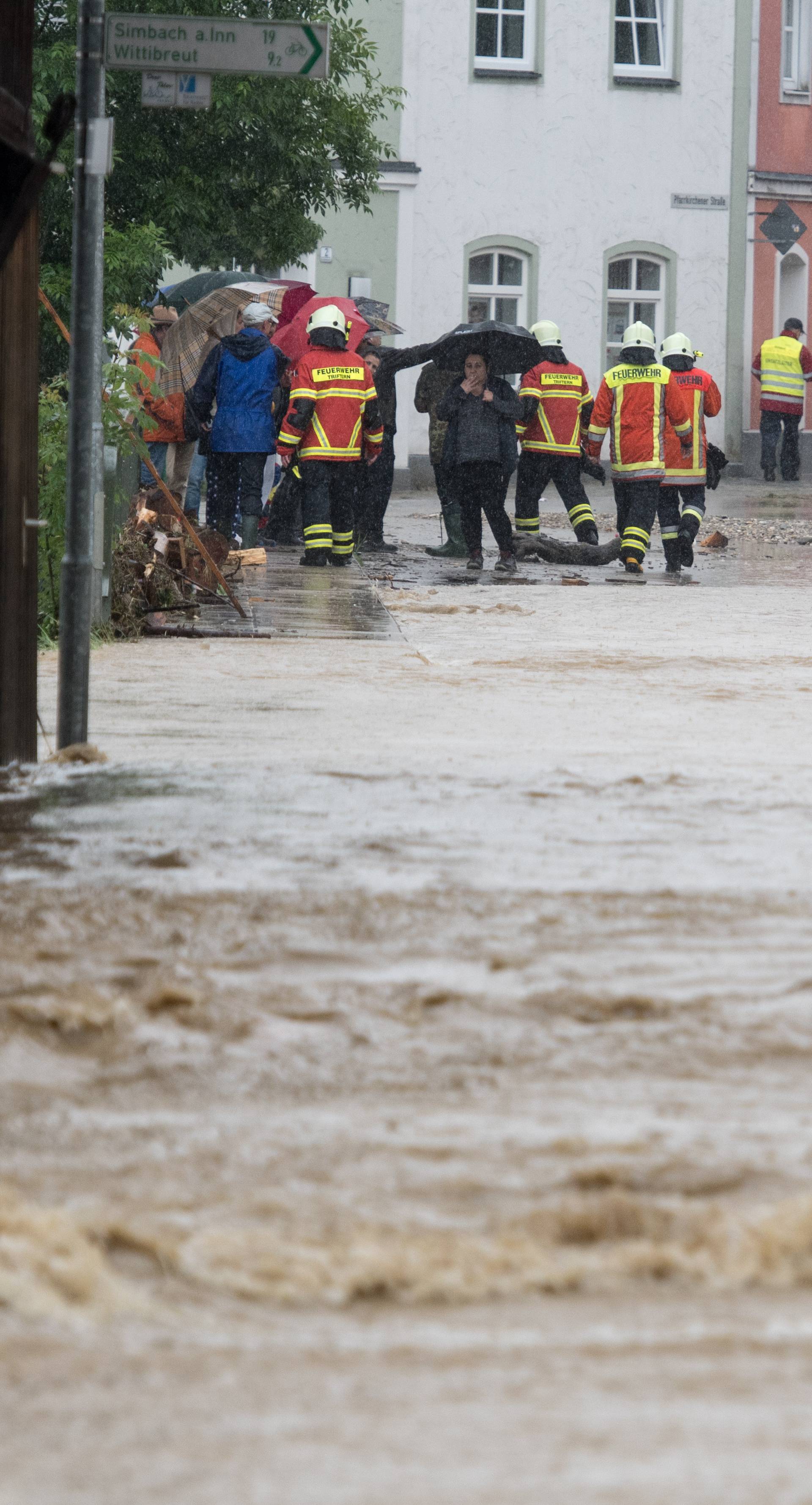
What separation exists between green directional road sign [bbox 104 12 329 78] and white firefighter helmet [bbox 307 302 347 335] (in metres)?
7.84

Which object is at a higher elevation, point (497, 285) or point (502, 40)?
point (502, 40)

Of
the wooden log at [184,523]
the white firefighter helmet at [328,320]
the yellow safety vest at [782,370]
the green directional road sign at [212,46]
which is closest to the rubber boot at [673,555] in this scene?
the white firefighter helmet at [328,320]

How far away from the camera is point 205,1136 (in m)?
3.22

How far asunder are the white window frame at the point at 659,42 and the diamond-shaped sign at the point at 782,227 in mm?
2470

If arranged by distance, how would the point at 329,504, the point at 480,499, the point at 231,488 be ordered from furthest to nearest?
the point at 480,499 → the point at 231,488 → the point at 329,504

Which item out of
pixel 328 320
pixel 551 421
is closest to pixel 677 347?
pixel 551 421

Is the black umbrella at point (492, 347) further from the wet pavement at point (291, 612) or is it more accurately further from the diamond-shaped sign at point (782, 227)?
the diamond-shaped sign at point (782, 227)

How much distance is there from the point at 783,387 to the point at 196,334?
17.3 metres

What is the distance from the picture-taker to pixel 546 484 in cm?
1845

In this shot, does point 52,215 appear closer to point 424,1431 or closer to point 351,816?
point 351,816

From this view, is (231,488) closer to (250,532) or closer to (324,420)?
(250,532)

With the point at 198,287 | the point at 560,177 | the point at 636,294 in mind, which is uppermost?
the point at 560,177

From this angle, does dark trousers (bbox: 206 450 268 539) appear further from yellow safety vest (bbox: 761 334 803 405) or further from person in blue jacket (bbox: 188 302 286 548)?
yellow safety vest (bbox: 761 334 803 405)

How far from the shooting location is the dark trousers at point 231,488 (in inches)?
643
